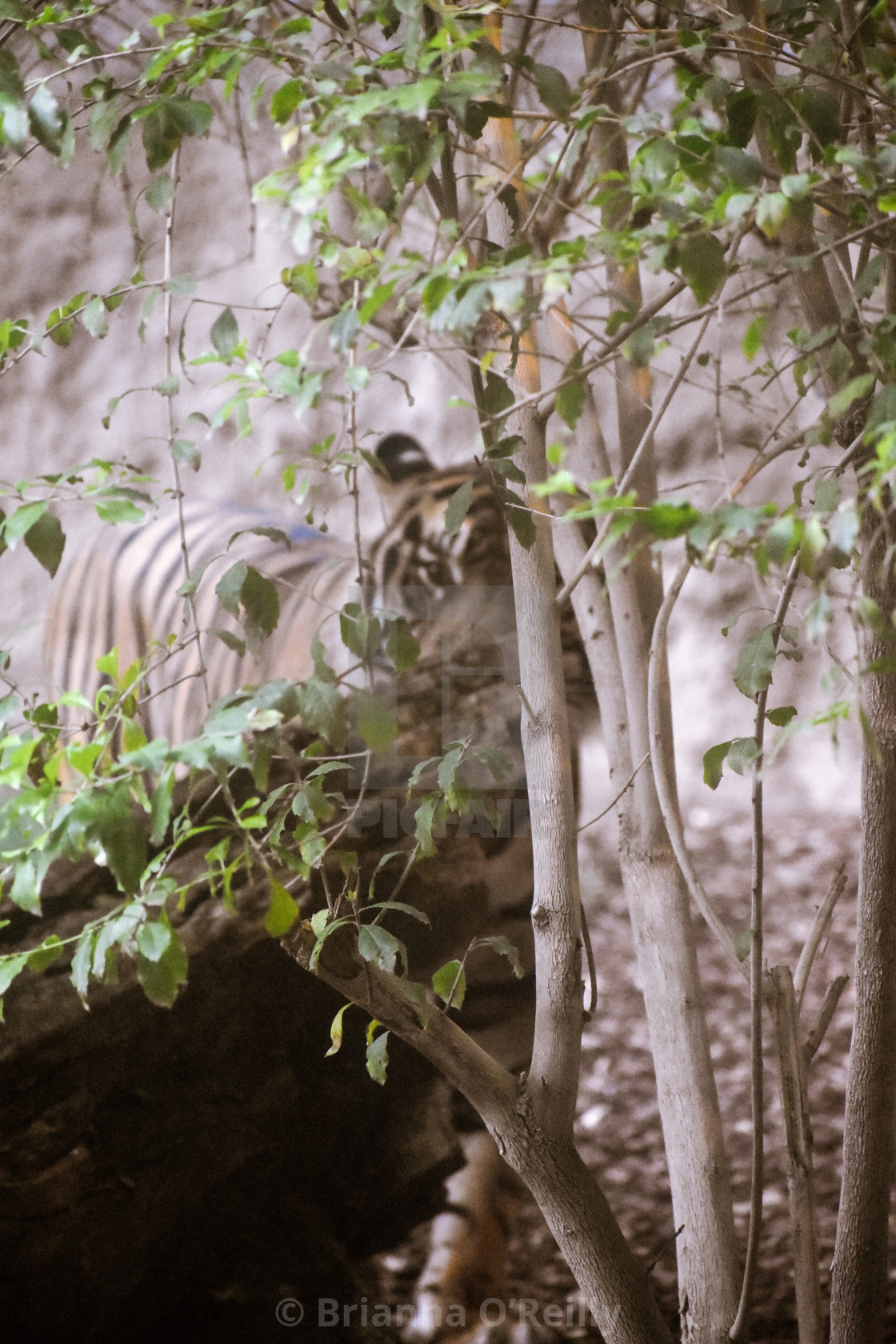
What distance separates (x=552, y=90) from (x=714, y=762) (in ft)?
1.71

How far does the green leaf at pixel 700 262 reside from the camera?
0.62 m

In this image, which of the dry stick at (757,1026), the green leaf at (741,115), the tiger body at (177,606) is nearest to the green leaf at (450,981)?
the dry stick at (757,1026)

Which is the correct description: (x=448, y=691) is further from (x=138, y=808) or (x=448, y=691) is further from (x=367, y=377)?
(x=367, y=377)

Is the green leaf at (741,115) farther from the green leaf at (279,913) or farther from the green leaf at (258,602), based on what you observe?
the green leaf at (279,913)

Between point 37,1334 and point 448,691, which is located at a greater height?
point 448,691

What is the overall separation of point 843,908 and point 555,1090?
96cm

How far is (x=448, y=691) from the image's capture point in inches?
59.5

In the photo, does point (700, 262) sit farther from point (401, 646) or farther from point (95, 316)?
point (95, 316)

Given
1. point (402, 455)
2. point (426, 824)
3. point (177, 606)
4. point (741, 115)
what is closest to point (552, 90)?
point (741, 115)

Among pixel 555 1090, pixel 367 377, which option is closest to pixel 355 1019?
pixel 555 1090

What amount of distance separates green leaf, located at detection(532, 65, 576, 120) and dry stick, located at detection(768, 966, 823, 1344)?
775 millimetres

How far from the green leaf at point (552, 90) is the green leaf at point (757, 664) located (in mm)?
409

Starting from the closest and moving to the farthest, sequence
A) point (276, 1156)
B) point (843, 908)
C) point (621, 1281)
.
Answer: point (621, 1281) < point (276, 1156) < point (843, 908)

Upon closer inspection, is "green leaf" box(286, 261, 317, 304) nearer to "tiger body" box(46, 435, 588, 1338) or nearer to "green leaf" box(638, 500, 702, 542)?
"green leaf" box(638, 500, 702, 542)
